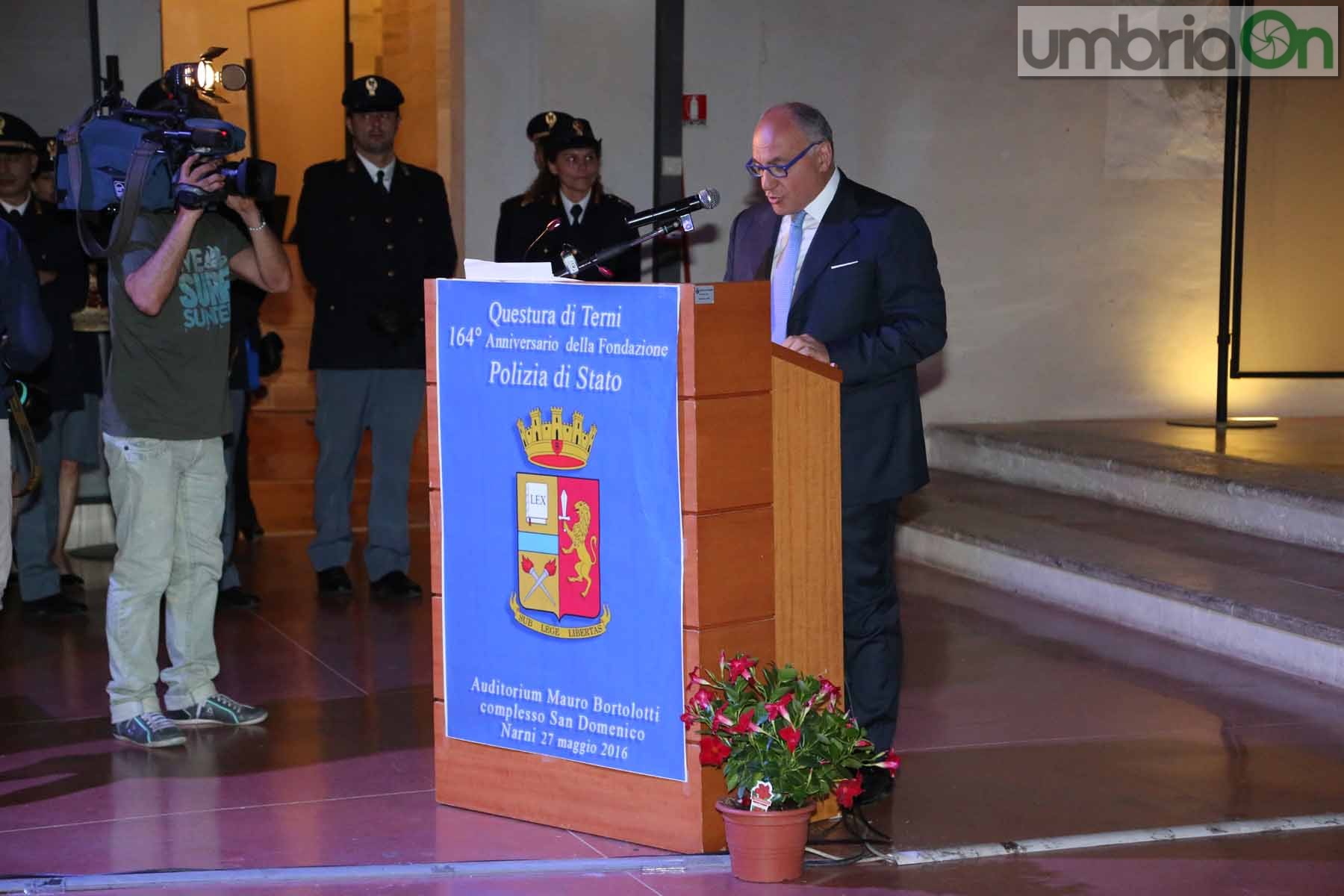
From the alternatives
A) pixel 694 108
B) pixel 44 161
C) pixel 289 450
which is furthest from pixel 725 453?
pixel 289 450

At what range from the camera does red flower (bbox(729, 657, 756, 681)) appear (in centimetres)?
377

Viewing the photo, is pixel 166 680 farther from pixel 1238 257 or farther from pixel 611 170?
pixel 1238 257

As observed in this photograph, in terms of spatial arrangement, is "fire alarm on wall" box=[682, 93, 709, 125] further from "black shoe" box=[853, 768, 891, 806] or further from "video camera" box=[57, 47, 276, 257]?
"black shoe" box=[853, 768, 891, 806]

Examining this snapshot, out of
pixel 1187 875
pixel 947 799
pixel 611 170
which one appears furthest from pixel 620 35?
pixel 1187 875

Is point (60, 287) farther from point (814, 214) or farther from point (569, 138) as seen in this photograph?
point (814, 214)

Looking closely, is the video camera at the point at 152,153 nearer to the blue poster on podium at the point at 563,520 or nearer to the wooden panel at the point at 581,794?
the blue poster on podium at the point at 563,520

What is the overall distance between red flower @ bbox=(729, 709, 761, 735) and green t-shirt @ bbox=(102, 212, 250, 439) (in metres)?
2.06

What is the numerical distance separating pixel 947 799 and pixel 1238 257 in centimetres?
573

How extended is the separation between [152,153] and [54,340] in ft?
7.29

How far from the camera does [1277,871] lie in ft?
12.8

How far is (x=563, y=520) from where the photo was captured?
4055 mm

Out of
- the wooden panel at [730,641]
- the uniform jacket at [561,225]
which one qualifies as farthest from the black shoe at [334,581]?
the wooden panel at [730,641]

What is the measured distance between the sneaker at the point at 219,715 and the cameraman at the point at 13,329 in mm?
751

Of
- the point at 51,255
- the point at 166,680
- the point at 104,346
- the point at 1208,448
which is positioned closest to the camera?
the point at 166,680
